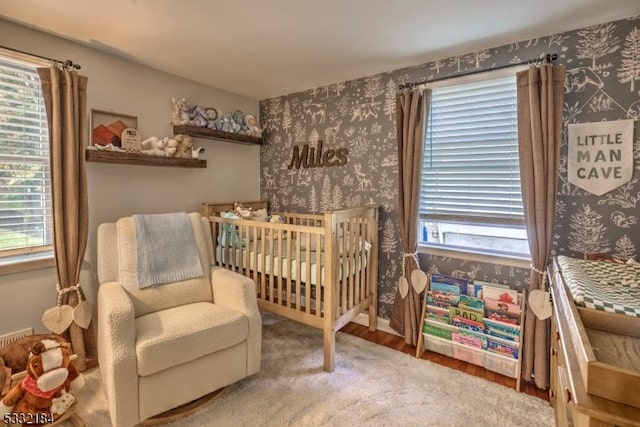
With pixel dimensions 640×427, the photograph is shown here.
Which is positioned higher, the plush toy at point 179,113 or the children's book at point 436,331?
the plush toy at point 179,113

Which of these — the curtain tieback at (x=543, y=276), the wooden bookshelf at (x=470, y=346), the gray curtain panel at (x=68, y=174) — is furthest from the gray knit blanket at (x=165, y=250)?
the curtain tieback at (x=543, y=276)

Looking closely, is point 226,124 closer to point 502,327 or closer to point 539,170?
point 539,170

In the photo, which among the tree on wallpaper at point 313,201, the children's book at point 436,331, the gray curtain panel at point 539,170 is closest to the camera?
the gray curtain panel at point 539,170

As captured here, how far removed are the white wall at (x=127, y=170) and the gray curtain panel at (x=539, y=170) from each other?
262cm

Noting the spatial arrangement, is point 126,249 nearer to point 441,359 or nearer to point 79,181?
point 79,181

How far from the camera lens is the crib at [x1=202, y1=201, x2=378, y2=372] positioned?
7.29 ft

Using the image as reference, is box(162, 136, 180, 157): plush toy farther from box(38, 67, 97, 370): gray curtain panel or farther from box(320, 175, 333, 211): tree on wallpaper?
box(320, 175, 333, 211): tree on wallpaper

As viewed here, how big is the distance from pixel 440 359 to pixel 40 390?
237 centimetres

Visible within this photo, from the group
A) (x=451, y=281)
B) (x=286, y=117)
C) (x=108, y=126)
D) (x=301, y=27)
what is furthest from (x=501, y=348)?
(x=108, y=126)

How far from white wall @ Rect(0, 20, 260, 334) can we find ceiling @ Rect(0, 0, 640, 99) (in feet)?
0.41

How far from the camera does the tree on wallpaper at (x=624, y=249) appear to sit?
188 cm

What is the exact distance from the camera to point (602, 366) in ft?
2.07

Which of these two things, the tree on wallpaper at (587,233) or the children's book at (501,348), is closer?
the tree on wallpaper at (587,233)

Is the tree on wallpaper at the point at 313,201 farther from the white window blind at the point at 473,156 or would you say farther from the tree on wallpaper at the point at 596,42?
the tree on wallpaper at the point at 596,42
